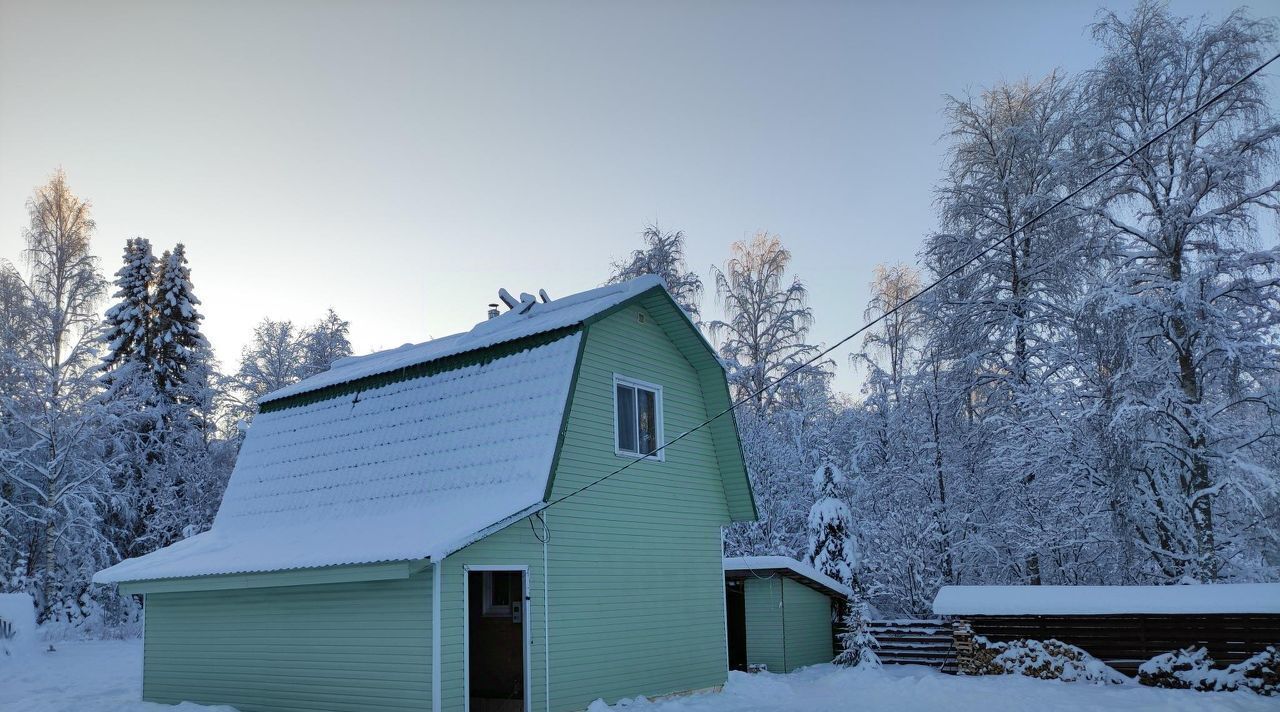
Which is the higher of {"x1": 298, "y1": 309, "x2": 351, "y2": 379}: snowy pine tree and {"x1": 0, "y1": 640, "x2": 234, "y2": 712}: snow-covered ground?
{"x1": 298, "y1": 309, "x2": 351, "y2": 379}: snowy pine tree

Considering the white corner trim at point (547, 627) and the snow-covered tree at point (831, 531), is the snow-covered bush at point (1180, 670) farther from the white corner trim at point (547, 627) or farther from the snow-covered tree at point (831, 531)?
the white corner trim at point (547, 627)

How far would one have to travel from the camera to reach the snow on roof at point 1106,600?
1424 cm

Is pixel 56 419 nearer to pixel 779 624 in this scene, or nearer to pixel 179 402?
pixel 179 402

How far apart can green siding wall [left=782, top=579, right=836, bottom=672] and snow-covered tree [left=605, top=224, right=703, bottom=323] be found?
12.3m

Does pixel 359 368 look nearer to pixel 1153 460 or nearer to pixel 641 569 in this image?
pixel 641 569

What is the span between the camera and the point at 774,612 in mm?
18812

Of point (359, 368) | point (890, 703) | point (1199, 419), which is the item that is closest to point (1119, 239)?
point (1199, 419)

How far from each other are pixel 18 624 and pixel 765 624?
18.0 metres

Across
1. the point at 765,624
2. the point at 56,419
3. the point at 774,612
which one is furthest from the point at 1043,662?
the point at 56,419

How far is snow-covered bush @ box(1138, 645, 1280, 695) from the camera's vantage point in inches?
549

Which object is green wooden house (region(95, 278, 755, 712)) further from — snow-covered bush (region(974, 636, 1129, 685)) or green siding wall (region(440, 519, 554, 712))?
snow-covered bush (region(974, 636, 1129, 685))

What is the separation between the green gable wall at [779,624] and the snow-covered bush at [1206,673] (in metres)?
6.30

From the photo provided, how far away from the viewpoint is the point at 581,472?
12.8 m

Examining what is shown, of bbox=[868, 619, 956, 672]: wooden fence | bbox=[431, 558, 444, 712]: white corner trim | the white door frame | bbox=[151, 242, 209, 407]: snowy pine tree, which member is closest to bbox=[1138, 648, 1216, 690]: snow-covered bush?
bbox=[868, 619, 956, 672]: wooden fence
